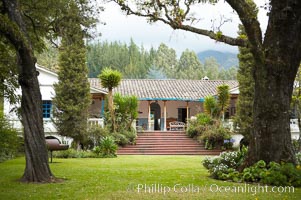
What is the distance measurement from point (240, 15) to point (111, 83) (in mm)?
13832

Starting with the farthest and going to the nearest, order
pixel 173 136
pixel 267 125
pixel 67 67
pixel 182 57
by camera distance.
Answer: pixel 182 57 → pixel 173 136 → pixel 67 67 → pixel 267 125

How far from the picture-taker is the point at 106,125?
74.4ft

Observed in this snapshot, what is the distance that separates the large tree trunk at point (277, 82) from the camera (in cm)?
884

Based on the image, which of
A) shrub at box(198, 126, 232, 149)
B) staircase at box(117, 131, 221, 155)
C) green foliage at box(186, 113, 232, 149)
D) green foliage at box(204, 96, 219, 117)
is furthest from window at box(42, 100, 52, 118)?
→ green foliage at box(204, 96, 219, 117)

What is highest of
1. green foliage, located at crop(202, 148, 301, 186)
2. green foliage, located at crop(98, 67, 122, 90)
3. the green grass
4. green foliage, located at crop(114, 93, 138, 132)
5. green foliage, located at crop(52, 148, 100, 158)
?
green foliage, located at crop(98, 67, 122, 90)

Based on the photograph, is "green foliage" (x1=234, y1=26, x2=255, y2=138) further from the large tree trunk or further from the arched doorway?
the large tree trunk

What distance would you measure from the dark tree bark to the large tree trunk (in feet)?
16.7

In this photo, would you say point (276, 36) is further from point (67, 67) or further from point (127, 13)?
point (67, 67)

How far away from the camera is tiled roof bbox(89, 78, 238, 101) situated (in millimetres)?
29781

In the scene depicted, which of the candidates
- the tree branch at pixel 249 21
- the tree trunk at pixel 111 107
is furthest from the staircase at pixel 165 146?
the tree branch at pixel 249 21

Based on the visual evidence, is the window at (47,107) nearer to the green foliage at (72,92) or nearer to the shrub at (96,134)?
the green foliage at (72,92)

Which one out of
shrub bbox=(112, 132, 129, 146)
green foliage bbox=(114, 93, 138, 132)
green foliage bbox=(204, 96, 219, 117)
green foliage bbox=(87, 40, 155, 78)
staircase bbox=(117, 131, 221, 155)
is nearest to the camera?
staircase bbox=(117, 131, 221, 155)

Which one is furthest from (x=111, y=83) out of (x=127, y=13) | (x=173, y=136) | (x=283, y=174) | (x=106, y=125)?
(x=283, y=174)

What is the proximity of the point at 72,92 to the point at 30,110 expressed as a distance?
484 inches
